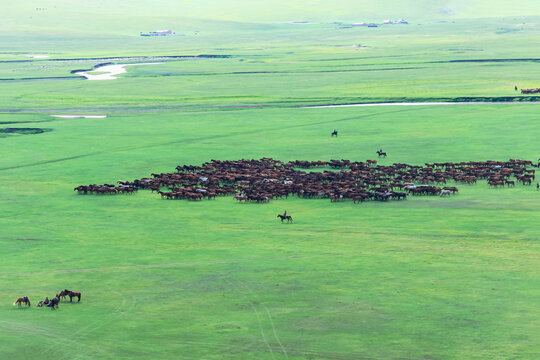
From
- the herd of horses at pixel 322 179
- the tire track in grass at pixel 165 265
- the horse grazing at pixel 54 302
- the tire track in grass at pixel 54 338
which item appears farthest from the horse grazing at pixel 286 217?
the tire track in grass at pixel 54 338

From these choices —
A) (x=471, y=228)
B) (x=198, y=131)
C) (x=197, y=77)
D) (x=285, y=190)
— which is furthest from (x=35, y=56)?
(x=471, y=228)

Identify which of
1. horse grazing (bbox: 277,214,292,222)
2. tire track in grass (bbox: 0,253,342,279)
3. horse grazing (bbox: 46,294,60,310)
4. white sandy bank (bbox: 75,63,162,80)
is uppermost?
white sandy bank (bbox: 75,63,162,80)

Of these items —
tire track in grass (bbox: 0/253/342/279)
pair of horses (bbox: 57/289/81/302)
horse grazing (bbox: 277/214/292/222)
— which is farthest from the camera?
horse grazing (bbox: 277/214/292/222)

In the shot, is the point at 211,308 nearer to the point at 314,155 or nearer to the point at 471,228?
the point at 471,228

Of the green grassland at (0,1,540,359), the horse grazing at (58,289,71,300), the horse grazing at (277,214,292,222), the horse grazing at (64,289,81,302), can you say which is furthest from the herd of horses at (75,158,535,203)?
the horse grazing at (58,289,71,300)

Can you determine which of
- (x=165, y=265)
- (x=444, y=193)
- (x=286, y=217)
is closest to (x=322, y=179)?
(x=444, y=193)

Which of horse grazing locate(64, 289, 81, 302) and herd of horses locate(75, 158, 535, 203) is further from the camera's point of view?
herd of horses locate(75, 158, 535, 203)

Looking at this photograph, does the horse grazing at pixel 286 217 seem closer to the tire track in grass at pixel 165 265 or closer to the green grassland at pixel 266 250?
the green grassland at pixel 266 250

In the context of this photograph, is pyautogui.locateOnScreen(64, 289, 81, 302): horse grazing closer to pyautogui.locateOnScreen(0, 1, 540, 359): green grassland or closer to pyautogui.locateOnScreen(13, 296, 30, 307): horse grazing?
pyautogui.locateOnScreen(0, 1, 540, 359): green grassland
